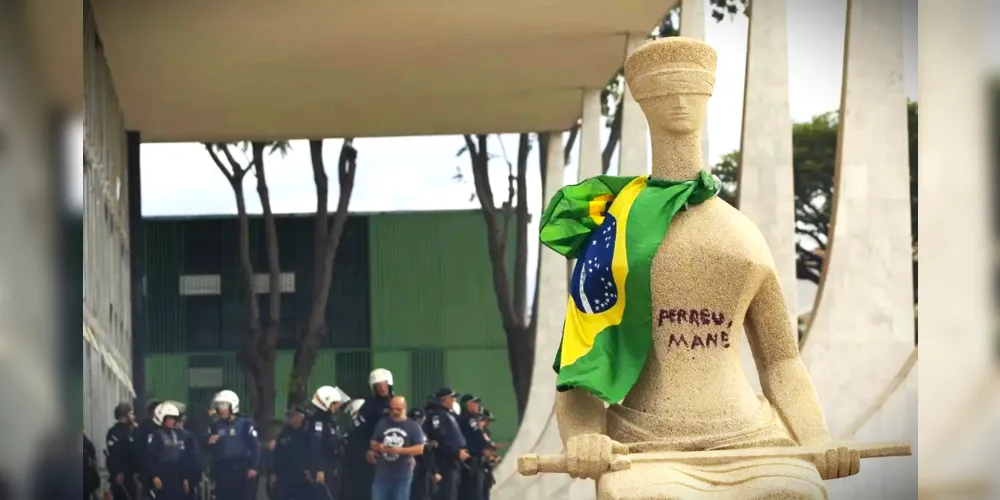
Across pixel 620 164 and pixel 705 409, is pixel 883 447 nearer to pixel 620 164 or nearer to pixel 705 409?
pixel 705 409

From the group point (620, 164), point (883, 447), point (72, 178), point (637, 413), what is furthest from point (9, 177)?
point (620, 164)

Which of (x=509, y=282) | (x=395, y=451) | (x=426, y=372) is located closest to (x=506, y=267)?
(x=509, y=282)

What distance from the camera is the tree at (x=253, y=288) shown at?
9.78 m

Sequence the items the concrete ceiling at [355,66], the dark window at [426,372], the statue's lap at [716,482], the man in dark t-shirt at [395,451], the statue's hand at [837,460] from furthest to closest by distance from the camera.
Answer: the dark window at [426,372] → the man in dark t-shirt at [395,451] → the concrete ceiling at [355,66] → the statue's hand at [837,460] → the statue's lap at [716,482]

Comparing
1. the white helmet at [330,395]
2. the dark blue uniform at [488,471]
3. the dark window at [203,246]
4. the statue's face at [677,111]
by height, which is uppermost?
the statue's face at [677,111]

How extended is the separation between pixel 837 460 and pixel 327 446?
627cm

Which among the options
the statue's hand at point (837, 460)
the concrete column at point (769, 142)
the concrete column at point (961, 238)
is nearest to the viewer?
the statue's hand at point (837, 460)

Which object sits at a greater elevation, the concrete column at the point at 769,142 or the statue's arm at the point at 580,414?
the concrete column at the point at 769,142

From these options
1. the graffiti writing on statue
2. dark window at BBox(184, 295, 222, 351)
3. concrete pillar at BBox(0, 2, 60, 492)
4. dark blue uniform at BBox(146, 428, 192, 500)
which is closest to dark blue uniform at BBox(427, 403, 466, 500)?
dark window at BBox(184, 295, 222, 351)

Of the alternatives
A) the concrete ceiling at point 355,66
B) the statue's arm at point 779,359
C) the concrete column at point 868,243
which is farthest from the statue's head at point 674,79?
the concrete ceiling at point 355,66

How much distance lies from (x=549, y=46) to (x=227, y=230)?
2.49 m

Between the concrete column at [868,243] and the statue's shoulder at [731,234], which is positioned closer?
the statue's shoulder at [731,234]

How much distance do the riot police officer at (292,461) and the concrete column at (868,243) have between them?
355 cm

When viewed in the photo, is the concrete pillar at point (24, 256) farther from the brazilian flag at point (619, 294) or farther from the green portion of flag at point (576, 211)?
the brazilian flag at point (619, 294)
